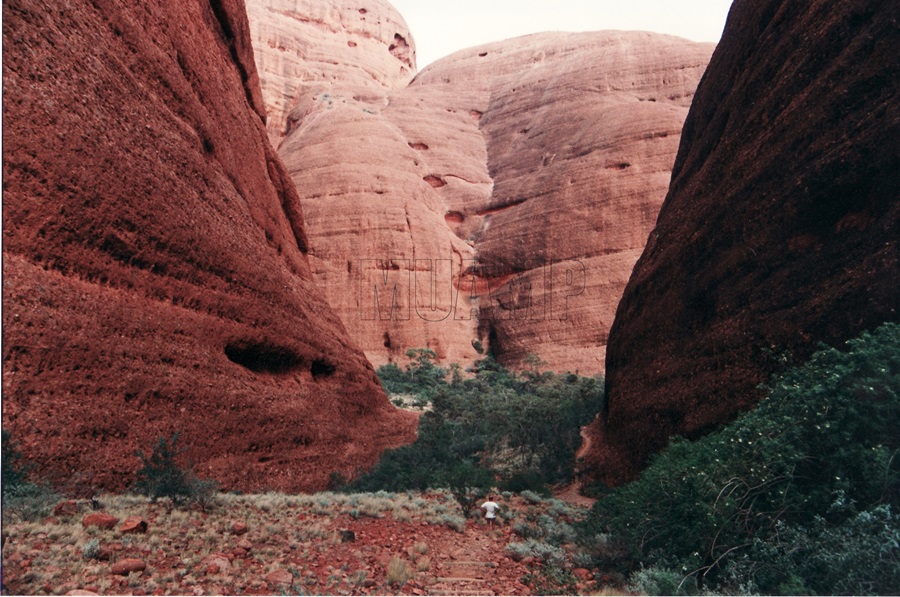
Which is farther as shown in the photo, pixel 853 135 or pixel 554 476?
pixel 554 476

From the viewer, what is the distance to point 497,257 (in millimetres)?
37844

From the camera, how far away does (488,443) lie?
16.9 m

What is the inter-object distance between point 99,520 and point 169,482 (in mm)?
1523

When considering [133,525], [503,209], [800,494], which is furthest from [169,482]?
[503,209]

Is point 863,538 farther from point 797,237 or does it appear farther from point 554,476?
point 554,476

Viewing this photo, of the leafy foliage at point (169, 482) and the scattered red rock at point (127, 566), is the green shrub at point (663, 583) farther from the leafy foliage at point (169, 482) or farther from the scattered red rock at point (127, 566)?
the leafy foliage at point (169, 482)

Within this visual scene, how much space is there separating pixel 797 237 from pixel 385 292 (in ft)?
87.4

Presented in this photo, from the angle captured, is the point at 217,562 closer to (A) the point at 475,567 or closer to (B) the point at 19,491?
(B) the point at 19,491

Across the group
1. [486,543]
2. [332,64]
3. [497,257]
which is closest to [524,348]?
[497,257]

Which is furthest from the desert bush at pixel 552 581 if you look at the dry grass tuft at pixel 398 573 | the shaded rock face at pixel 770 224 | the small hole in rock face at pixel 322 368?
the small hole in rock face at pixel 322 368

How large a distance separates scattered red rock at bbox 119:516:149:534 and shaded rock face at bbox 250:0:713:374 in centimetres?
2601

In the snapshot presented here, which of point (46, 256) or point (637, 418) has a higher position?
point (46, 256)

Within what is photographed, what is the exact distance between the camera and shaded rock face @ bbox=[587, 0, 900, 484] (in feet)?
21.4

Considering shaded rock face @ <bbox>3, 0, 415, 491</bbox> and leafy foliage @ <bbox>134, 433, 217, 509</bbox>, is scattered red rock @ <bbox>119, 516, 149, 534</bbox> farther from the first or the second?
shaded rock face @ <bbox>3, 0, 415, 491</bbox>
